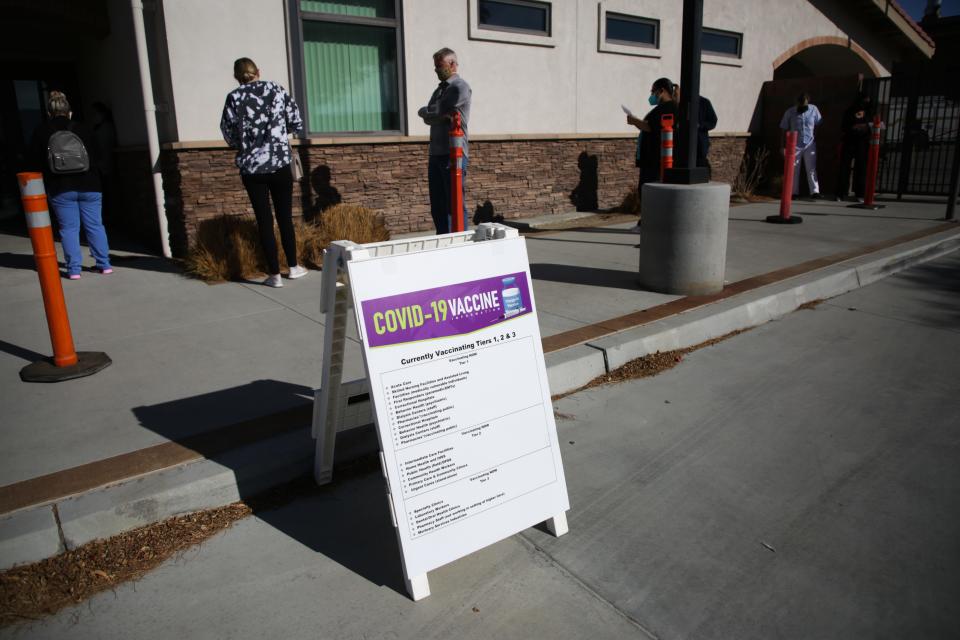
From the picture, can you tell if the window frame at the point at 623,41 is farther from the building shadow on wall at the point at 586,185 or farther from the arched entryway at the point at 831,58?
the arched entryway at the point at 831,58

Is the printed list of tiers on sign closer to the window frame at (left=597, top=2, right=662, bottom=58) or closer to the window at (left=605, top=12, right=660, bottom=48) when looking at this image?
the window frame at (left=597, top=2, right=662, bottom=58)

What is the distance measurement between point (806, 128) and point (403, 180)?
819 centimetres

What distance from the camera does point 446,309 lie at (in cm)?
262

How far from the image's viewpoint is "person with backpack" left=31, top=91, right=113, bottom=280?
257 inches

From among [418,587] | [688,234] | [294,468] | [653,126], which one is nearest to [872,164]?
[653,126]

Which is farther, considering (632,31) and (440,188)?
(632,31)

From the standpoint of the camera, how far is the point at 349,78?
8.64 m

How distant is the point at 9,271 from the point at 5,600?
6.09m

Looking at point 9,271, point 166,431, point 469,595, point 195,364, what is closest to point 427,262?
point 469,595

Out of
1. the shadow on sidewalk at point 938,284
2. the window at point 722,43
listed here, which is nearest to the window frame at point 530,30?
the window at point 722,43

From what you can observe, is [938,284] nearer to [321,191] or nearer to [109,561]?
[321,191]

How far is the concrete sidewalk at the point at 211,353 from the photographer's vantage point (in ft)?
9.60

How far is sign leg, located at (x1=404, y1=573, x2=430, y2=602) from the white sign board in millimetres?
29

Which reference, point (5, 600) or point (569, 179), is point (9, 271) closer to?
point (5, 600)
